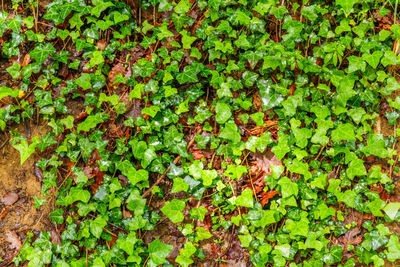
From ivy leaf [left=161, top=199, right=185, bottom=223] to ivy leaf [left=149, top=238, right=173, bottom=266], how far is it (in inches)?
9.0

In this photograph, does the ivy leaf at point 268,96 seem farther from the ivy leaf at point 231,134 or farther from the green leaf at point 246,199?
the green leaf at point 246,199

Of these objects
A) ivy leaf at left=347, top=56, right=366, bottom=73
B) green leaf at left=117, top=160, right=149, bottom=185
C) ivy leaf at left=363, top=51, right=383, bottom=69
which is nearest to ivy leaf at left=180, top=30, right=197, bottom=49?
green leaf at left=117, top=160, right=149, bottom=185

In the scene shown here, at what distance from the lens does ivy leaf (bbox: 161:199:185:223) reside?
2.45 metres

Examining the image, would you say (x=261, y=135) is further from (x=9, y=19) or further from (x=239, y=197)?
(x=9, y=19)

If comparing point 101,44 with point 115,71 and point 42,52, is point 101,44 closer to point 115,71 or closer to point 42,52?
point 115,71

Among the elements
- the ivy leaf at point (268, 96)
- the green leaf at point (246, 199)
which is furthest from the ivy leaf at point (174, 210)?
the ivy leaf at point (268, 96)

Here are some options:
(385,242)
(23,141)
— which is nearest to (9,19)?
(23,141)

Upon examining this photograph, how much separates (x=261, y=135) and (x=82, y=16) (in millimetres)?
2041

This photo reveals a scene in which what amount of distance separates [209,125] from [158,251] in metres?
1.18

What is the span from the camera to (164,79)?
265 centimetres

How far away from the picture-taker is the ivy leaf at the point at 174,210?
8.03 ft

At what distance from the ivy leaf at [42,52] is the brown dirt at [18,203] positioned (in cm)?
66

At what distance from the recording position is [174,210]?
2465 mm

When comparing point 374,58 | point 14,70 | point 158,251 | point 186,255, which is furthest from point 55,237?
point 374,58
